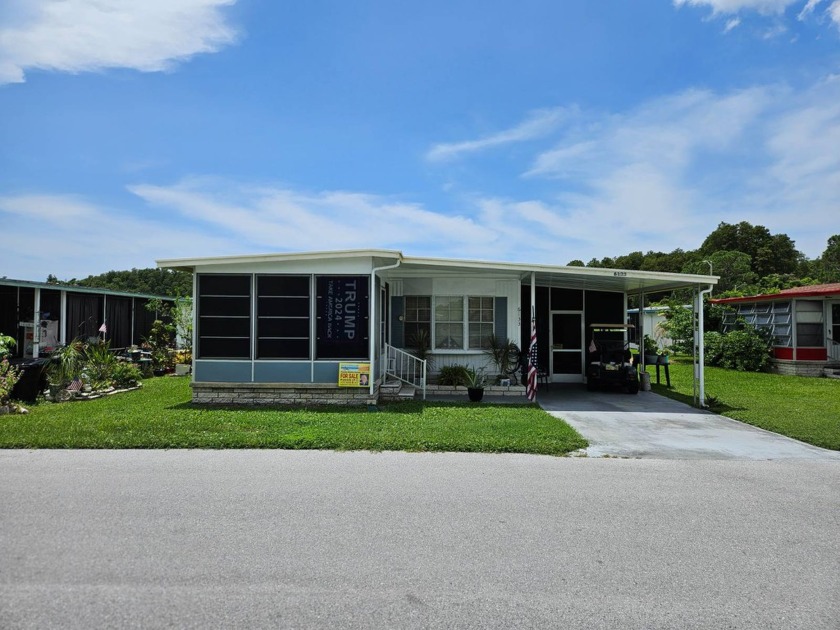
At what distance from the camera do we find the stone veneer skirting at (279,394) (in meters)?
11.4

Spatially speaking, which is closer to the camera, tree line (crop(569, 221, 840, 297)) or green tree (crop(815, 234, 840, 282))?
tree line (crop(569, 221, 840, 297))

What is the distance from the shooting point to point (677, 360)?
83.4 feet

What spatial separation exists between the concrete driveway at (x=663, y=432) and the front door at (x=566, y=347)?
2973mm

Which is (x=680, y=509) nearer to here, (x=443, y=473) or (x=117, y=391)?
(x=443, y=473)

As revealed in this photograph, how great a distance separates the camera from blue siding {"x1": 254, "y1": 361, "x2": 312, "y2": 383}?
11430mm

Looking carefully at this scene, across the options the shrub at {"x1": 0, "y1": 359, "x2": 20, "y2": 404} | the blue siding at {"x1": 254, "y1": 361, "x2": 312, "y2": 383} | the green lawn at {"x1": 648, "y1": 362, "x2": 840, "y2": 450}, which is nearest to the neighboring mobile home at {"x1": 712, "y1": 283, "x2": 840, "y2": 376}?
the green lawn at {"x1": 648, "y1": 362, "x2": 840, "y2": 450}

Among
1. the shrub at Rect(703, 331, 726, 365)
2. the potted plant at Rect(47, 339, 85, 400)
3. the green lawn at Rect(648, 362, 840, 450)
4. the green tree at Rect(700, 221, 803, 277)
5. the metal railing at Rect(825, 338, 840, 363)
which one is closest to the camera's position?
the green lawn at Rect(648, 362, 840, 450)

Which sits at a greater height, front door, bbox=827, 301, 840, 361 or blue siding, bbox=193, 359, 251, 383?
front door, bbox=827, 301, 840, 361

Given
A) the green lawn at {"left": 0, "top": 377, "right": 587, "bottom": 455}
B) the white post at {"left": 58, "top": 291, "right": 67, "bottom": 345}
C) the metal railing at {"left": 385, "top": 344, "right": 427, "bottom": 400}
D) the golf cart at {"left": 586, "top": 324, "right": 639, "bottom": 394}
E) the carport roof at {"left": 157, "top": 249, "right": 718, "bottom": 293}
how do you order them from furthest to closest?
the white post at {"left": 58, "top": 291, "right": 67, "bottom": 345} → the golf cart at {"left": 586, "top": 324, "right": 639, "bottom": 394} → the metal railing at {"left": 385, "top": 344, "right": 427, "bottom": 400} → the carport roof at {"left": 157, "top": 249, "right": 718, "bottom": 293} → the green lawn at {"left": 0, "top": 377, "right": 587, "bottom": 455}

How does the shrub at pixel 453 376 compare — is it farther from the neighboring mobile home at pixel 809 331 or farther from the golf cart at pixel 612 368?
the neighboring mobile home at pixel 809 331

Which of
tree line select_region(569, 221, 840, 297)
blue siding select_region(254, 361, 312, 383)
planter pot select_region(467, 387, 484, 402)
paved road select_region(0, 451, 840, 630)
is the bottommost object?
paved road select_region(0, 451, 840, 630)

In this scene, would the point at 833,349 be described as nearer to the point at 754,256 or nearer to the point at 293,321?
the point at 293,321

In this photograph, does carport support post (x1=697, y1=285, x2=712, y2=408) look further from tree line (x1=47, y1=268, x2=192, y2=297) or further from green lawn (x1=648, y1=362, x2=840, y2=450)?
tree line (x1=47, y1=268, x2=192, y2=297)

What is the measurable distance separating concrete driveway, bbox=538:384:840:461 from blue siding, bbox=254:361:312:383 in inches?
196
